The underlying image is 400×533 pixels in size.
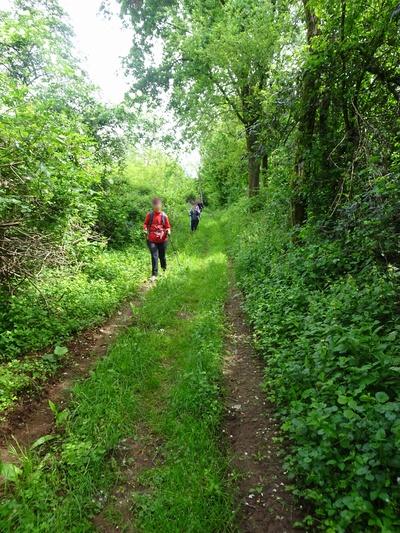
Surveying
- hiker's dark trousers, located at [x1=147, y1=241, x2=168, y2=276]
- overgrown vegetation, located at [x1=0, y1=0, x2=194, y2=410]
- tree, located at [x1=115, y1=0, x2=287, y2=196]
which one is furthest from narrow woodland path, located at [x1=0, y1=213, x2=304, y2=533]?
tree, located at [x1=115, y1=0, x2=287, y2=196]

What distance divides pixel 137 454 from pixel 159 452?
0.66ft

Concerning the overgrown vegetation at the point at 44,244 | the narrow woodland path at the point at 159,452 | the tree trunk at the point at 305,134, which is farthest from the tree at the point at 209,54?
the narrow woodland path at the point at 159,452

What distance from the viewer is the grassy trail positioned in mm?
1920

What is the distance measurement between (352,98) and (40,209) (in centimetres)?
565

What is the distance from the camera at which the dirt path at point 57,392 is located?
2541 mm

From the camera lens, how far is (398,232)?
3.32 meters

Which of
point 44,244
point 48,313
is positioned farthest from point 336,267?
point 44,244

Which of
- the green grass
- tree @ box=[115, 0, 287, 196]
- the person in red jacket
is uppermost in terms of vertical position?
tree @ box=[115, 0, 287, 196]

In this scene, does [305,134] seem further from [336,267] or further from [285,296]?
[285,296]

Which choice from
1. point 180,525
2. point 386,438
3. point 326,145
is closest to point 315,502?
point 386,438

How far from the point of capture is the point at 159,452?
2469mm

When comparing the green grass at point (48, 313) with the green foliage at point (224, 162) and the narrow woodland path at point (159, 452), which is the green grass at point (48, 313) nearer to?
the narrow woodland path at point (159, 452)

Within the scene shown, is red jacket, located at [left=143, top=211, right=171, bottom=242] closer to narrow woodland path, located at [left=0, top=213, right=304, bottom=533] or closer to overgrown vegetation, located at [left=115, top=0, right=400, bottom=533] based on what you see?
overgrown vegetation, located at [left=115, top=0, right=400, bottom=533]

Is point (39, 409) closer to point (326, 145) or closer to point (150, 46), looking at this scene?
point (326, 145)
